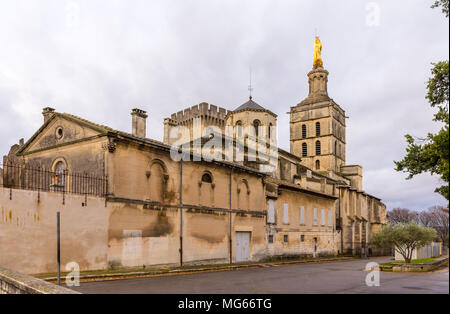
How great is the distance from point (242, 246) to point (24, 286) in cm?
2107

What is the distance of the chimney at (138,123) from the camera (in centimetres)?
2373

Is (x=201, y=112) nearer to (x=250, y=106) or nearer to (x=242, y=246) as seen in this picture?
(x=250, y=106)

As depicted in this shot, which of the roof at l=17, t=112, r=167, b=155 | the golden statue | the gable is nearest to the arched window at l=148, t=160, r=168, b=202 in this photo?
the roof at l=17, t=112, r=167, b=155

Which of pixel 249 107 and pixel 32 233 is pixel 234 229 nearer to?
pixel 32 233

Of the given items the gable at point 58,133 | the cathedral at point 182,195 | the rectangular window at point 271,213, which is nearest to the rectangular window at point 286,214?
the cathedral at point 182,195

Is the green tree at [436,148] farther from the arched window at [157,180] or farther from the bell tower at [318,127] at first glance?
the bell tower at [318,127]

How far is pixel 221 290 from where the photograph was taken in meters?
13.2

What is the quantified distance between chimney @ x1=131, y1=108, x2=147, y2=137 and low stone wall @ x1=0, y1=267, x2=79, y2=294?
14466 millimetres

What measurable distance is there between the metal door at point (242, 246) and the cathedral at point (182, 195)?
68 mm

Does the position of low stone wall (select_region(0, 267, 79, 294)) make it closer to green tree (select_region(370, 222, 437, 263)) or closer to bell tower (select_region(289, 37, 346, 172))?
green tree (select_region(370, 222, 437, 263))

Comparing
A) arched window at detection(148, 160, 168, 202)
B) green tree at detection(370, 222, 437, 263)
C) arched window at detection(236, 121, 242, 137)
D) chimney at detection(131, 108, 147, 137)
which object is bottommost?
green tree at detection(370, 222, 437, 263)

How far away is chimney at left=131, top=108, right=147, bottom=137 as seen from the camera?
77.9 ft

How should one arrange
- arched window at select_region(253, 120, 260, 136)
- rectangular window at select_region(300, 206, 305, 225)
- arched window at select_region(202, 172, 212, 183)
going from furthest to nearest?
1. arched window at select_region(253, 120, 260, 136)
2. rectangular window at select_region(300, 206, 305, 225)
3. arched window at select_region(202, 172, 212, 183)
